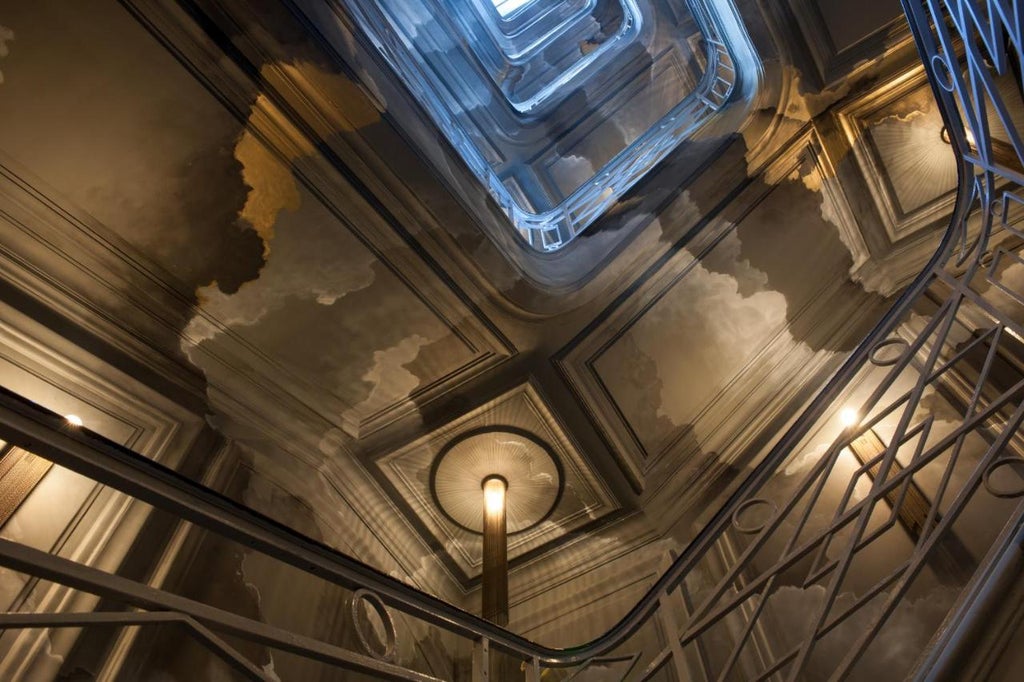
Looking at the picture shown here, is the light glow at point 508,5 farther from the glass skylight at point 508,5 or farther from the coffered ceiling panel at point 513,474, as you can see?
the coffered ceiling panel at point 513,474

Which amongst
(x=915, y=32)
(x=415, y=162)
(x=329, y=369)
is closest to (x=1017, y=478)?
(x=915, y=32)

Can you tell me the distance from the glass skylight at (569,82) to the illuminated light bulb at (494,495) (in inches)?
80.2

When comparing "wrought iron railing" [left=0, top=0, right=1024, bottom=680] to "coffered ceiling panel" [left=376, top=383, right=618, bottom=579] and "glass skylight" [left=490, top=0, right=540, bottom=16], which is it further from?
"glass skylight" [left=490, top=0, right=540, bottom=16]

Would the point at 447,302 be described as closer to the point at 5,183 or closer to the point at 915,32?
the point at 5,183

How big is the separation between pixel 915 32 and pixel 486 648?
2.96 metres

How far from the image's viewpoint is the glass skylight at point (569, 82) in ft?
18.8

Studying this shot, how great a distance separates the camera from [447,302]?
4.57 metres

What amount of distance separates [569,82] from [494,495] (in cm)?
498

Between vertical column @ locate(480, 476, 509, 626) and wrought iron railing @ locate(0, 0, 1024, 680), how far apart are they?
79 centimetres

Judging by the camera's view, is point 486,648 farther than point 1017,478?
No

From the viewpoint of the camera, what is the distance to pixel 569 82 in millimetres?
7754

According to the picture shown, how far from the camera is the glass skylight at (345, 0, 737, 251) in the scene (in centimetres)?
573

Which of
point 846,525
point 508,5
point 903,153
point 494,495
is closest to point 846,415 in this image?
point 846,525

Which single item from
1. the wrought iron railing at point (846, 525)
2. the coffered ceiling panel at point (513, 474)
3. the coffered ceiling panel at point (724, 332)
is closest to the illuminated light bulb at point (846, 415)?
the wrought iron railing at point (846, 525)
